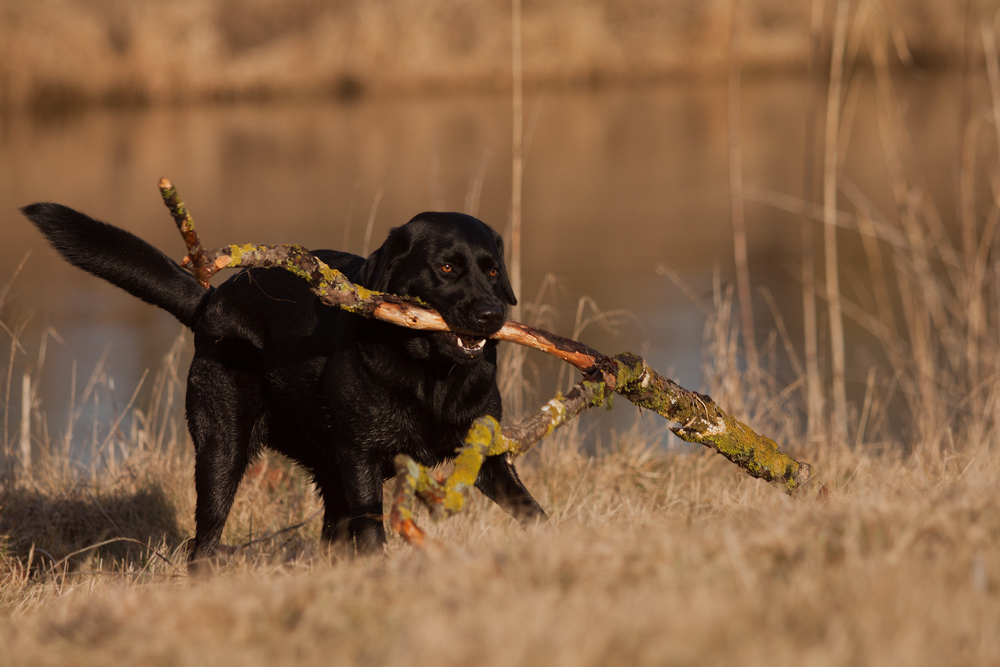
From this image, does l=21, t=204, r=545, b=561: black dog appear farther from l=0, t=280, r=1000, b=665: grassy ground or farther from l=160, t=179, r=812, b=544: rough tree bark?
l=0, t=280, r=1000, b=665: grassy ground

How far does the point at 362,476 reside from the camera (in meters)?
3.29

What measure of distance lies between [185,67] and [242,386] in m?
15.9

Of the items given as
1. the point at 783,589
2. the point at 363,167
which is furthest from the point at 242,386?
the point at 363,167

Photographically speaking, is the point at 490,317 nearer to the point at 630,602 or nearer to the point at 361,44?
the point at 630,602

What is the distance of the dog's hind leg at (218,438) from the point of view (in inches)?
145

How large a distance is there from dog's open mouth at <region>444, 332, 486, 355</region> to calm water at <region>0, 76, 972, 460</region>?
217cm

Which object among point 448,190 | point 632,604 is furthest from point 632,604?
point 448,190

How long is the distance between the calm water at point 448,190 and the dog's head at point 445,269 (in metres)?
1.88

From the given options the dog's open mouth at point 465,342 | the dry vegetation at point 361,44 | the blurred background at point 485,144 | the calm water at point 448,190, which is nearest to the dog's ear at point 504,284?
the dog's open mouth at point 465,342

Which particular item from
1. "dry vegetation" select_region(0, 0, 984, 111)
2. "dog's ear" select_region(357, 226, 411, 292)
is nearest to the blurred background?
"dry vegetation" select_region(0, 0, 984, 111)

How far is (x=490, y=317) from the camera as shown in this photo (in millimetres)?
2988

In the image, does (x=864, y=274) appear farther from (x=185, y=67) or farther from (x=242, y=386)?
(x=185, y=67)

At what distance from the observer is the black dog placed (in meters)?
3.23

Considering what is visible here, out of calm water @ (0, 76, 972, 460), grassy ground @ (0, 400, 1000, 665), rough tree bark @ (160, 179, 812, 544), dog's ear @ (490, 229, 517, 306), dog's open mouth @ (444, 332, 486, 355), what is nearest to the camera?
grassy ground @ (0, 400, 1000, 665)
